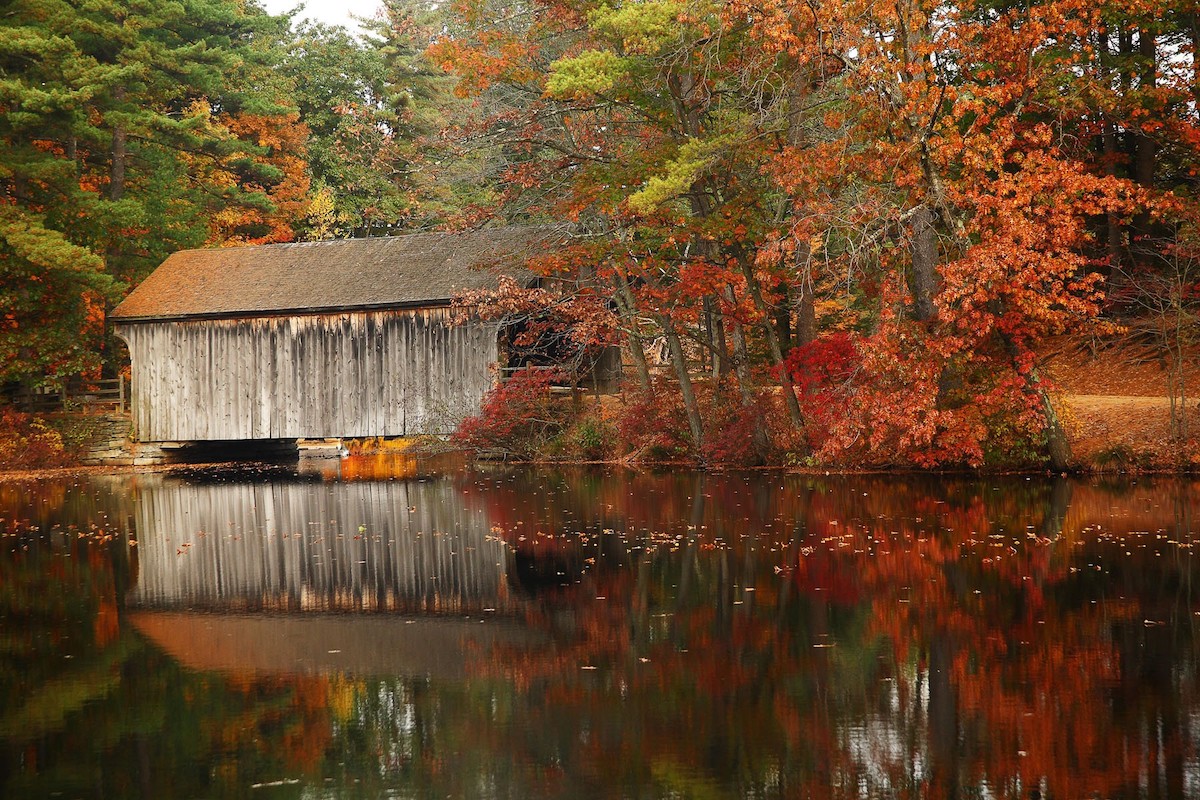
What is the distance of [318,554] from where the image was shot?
42.8 feet

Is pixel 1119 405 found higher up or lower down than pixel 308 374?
lower down

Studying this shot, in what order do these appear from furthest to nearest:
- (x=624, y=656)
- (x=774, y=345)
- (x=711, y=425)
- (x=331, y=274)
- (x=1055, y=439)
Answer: (x=331, y=274) → (x=711, y=425) → (x=774, y=345) → (x=1055, y=439) → (x=624, y=656)

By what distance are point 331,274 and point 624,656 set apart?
23.3 metres

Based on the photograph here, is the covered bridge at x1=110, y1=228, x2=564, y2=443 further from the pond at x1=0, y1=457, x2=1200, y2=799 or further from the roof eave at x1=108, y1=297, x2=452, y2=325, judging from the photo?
the pond at x1=0, y1=457, x2=1200, y2=799

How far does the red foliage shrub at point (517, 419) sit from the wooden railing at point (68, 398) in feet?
33.2

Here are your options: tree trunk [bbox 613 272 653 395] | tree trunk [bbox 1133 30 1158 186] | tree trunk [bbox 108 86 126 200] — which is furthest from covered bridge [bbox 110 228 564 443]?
tree trunk [bbox 1133 30 1158 186]

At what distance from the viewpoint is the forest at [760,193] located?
56.3ft

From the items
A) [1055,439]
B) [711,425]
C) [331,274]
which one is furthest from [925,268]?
[331,274]

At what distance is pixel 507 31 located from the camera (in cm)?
2328

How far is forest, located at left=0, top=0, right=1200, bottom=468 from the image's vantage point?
17.2 m

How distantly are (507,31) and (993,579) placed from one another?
16772 millimetres

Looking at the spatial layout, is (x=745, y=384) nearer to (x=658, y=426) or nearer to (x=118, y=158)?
(x=658, y=426)

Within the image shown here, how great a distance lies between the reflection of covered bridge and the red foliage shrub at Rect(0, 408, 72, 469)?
32.2ft

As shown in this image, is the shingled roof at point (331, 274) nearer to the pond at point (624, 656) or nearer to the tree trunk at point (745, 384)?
the tree trunk at point (745, 384)
